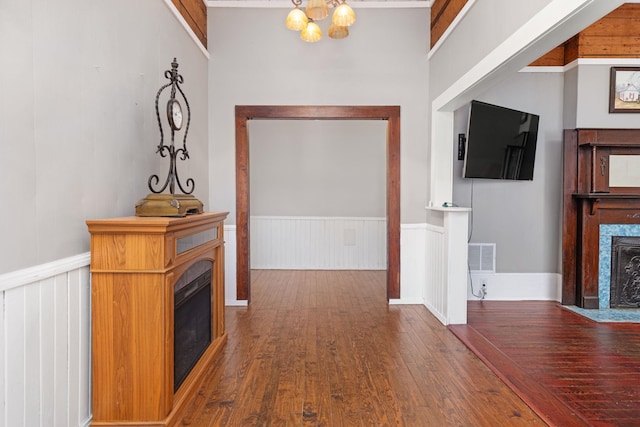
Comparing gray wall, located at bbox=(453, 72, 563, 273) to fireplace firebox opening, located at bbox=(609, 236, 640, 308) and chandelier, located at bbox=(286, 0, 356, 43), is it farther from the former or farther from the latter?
chandelier, located at bbox=(286, 0, 356, 43)

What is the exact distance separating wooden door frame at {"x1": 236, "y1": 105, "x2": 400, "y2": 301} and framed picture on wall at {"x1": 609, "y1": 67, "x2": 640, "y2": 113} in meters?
2.29

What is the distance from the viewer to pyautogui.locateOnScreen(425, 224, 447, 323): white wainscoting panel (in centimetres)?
361

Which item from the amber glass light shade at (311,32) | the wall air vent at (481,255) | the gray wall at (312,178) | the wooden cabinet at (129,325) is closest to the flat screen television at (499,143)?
the wall air vent at (481,255)

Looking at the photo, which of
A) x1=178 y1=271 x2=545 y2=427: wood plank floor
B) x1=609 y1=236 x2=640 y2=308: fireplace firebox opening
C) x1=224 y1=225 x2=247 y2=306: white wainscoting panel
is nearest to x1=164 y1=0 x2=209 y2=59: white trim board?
x1=224 y1=225 x2=247 y2=306: white wainscoting panel

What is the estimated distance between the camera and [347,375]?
8.07ft

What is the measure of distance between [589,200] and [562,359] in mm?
2052

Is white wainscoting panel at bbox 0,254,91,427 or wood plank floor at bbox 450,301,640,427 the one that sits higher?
white wainscoting panel at bbox 0,254,91,427

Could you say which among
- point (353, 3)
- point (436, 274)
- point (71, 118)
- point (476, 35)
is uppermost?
point (353, 3)

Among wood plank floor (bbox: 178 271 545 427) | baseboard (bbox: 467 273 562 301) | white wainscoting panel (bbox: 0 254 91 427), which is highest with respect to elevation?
white wainscoting panel (bbox: 0 254 91 427)

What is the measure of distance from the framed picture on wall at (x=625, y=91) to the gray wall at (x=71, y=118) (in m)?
4.51

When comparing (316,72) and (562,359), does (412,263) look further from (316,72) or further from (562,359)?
(316,72)

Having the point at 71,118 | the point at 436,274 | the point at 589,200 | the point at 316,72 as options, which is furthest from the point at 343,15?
the point at 589,200

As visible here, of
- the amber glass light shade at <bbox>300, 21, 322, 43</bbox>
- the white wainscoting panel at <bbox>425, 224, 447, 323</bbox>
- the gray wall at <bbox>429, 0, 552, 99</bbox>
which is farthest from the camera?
the white wainscoting panel at <bbox>425, 224, 447, 323</bbox>

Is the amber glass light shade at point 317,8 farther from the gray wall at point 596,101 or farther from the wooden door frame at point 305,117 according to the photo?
the gray wall at point 596,101
